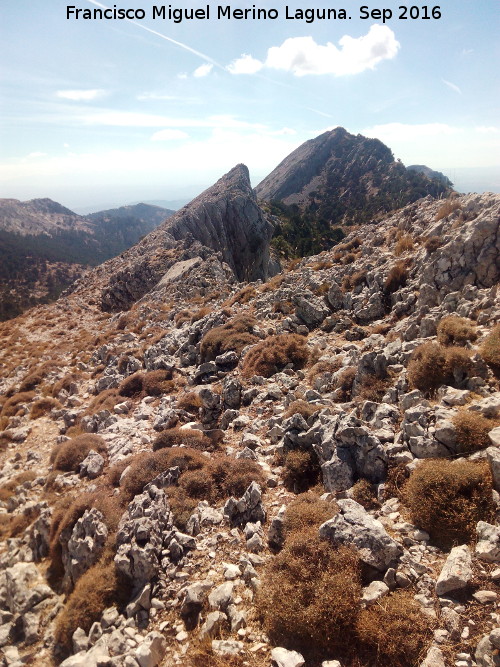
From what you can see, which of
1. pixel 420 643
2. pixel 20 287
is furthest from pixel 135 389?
pixel 20 287

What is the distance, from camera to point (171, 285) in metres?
45.4

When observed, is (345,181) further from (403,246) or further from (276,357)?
(276,357)

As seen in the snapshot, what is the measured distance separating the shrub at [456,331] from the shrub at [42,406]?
20.6 metres

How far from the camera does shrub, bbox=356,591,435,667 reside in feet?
16.1

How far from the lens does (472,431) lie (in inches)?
292

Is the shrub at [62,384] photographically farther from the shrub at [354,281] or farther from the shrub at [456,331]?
the shrub at [456,331]

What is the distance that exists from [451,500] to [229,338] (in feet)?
49.5

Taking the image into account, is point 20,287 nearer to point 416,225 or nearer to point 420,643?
point 416,225

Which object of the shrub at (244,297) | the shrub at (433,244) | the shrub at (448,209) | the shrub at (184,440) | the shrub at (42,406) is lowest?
the shrub at (42,406)

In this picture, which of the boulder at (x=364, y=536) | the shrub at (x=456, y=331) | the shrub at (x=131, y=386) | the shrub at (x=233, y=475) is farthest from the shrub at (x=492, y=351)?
the shrub at (x=131, y=386)

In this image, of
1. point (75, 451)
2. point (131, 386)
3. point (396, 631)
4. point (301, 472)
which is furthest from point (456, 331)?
point (131, 386)

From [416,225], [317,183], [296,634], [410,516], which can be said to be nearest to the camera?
[296,634]

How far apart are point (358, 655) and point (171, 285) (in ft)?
142

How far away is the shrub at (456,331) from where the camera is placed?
36.0 ft
